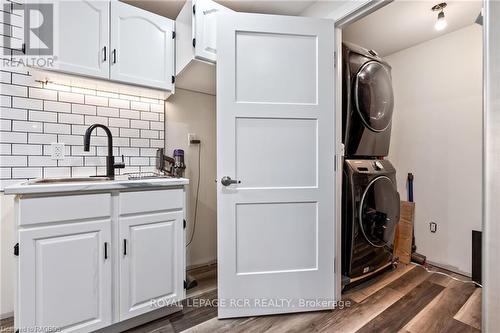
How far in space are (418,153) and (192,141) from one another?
93.7 inches

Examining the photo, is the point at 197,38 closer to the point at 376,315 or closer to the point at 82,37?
the point at 82,37

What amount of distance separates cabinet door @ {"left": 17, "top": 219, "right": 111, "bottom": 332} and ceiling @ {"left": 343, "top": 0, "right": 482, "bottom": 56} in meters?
2.63

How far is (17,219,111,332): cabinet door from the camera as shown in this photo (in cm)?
110

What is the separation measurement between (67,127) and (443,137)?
10.8ft

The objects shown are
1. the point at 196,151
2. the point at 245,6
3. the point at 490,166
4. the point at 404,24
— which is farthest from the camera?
the point at 196,151

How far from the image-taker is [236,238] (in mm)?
1522

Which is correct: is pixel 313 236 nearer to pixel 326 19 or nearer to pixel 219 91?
pixel 219 91

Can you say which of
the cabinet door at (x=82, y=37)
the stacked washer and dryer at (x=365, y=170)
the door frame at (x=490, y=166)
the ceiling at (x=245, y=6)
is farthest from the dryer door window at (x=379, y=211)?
the cabinet door at (x=82, y=37)

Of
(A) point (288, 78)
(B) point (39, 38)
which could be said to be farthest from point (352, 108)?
(B) point (39, 38)

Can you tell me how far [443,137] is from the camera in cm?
226

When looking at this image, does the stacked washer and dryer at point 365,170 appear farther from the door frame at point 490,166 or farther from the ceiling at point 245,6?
the door frame at point 490,166

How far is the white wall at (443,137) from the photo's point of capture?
207 cm

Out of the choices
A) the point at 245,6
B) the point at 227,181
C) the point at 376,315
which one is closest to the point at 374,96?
the point at 245,6

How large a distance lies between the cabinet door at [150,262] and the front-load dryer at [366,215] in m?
1.27
